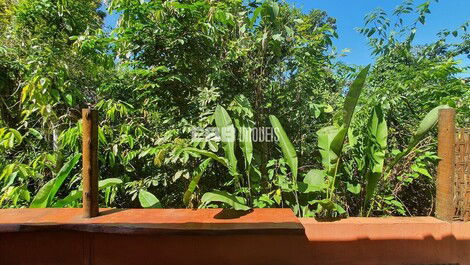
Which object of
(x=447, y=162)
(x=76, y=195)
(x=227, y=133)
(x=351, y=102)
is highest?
(x=351, y=102)

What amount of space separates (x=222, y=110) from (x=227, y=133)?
7.3 inches

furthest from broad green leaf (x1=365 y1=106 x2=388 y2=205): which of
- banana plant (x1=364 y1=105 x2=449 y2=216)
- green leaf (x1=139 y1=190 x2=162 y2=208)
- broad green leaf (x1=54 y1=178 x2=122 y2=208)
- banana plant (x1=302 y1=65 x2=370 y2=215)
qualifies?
broad green leaf (x1=54 y1=178 x2=122 y2=208)

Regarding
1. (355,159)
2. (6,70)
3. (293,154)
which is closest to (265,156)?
(293,154)

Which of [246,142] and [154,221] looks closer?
[154,221]

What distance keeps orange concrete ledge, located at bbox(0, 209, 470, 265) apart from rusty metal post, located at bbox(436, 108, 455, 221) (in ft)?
0.34

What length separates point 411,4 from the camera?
121 inches

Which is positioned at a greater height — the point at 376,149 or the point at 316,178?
the point at 376,149

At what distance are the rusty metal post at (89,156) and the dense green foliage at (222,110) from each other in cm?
38

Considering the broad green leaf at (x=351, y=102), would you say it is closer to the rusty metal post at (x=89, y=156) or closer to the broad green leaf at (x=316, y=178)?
the broad green leaf at (x=316, y=178)

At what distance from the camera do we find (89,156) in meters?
1.93

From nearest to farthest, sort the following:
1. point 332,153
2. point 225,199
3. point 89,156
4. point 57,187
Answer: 1. point 89,156
2. point 225,199
3. point 332,153
4. point 57,187

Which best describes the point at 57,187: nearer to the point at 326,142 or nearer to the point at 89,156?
the point at 89,156

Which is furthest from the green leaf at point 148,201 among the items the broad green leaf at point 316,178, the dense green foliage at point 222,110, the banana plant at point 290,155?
the broad green leaf at point 316,178

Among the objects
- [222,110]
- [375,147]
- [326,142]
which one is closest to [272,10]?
[222,110]
